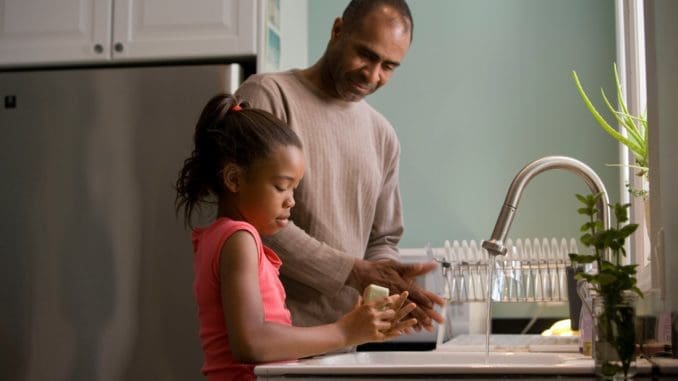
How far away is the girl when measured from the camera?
47.5 inches

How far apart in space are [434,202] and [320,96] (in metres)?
1.53

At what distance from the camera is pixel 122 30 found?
9.39 ft

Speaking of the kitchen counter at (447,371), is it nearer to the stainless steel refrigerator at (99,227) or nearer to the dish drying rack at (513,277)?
the dish drying rack at (513,277)

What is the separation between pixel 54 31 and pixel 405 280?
174cm

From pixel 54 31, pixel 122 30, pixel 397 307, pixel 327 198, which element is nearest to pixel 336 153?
pixel 327 198

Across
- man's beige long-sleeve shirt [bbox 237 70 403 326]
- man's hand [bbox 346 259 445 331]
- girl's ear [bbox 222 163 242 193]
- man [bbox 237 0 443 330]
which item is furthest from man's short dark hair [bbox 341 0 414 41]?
girl's ear [bbox 222 163 242 193]

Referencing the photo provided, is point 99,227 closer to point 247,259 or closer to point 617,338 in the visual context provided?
point 247,259

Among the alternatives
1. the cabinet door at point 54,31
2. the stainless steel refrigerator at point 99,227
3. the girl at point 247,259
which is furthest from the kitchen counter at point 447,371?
the cabinet door at point 54,31

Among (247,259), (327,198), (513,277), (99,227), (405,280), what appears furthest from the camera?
(99,227)

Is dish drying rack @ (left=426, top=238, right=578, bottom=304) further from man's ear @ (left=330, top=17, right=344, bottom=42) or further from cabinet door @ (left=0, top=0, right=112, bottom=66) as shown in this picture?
cabinet door @ (left=0, top=0, right=112, bottom=66)

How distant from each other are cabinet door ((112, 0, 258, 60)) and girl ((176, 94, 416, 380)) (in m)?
1.38

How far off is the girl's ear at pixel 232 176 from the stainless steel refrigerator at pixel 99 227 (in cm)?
135

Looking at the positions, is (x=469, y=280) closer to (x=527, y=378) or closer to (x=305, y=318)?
(x=305, y=318)

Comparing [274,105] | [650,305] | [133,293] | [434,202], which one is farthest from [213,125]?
[434,202]
